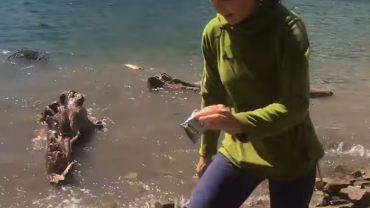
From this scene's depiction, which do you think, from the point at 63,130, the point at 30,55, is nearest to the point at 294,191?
the point at 63,130

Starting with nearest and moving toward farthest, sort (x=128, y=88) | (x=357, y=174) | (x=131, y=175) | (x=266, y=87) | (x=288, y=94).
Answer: (x=288, y=94) → (x=266, y=87) → (x=357, y=174) → (x=131, y=175) → (x=128, y=88)

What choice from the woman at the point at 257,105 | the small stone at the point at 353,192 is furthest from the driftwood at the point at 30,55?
the woman at the point at 257,105

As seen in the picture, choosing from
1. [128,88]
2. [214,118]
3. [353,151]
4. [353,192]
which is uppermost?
[214,118]

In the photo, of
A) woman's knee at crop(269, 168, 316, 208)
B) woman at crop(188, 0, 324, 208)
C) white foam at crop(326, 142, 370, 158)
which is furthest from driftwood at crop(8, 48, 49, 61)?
woman's knee at crop(269, 168, 316, 208)

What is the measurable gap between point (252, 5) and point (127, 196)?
12.9ft

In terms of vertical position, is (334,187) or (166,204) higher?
(334,187)

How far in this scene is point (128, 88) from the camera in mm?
10688

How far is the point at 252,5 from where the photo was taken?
2.72m

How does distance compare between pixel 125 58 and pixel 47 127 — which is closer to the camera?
pixel 47 127

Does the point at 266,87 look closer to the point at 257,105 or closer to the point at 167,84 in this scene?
the point at 257,105

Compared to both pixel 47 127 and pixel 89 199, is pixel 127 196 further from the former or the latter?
pixel 47 127

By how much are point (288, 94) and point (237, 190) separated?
2.07 feet

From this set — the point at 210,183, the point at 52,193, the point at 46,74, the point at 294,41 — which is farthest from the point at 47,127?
the point at 294,41

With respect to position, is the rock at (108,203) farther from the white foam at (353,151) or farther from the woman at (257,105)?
the woman at (257,105)
